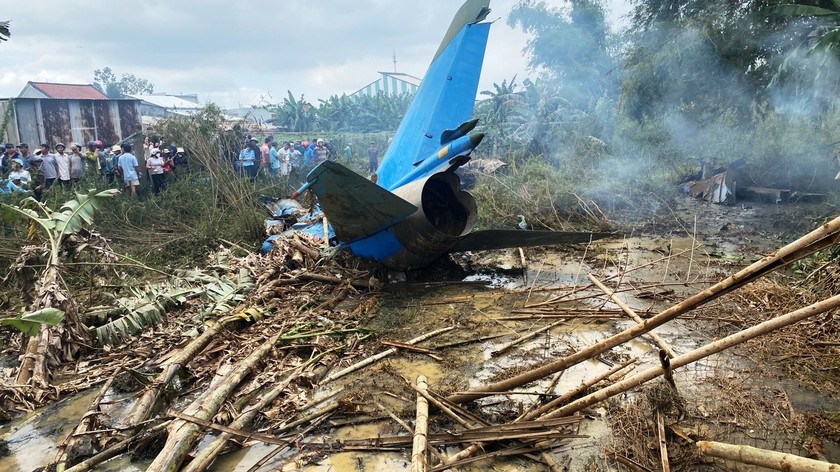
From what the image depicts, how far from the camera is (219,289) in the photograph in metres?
6.44

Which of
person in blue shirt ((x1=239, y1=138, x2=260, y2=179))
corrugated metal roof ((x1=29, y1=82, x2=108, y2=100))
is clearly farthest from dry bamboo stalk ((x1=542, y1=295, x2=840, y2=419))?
corrugated metal roof ((x1=29, y1=82, x2=108, y2=100))

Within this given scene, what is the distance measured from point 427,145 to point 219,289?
388 cm

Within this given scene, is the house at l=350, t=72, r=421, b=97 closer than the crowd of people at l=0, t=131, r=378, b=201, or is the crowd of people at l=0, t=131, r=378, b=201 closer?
the crowd of people at l=0, t=131, r=378, b=201

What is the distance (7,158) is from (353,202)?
10.5m

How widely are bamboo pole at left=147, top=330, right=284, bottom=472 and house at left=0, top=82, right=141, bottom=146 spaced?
58.0ft

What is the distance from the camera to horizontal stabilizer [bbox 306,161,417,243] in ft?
19.7

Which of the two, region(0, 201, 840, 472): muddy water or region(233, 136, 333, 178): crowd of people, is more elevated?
region(233, 136, 333, 178): crowd of people

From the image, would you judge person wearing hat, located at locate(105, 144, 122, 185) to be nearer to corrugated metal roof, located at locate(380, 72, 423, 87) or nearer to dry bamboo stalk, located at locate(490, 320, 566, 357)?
dry bamboo stalk, located at locate(490, 320, 566, 357)

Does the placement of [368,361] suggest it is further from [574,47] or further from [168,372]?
[574,47]

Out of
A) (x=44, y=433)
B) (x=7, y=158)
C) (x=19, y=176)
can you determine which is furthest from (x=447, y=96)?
(x=7, y=158)

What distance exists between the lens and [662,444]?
303cm

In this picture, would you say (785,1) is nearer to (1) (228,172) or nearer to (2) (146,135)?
(1) (228,172)

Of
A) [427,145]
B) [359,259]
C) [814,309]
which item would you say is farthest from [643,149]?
[814,309]

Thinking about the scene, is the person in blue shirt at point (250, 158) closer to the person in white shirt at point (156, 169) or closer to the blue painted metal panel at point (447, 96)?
the person in white shirt at point (156, 169)
